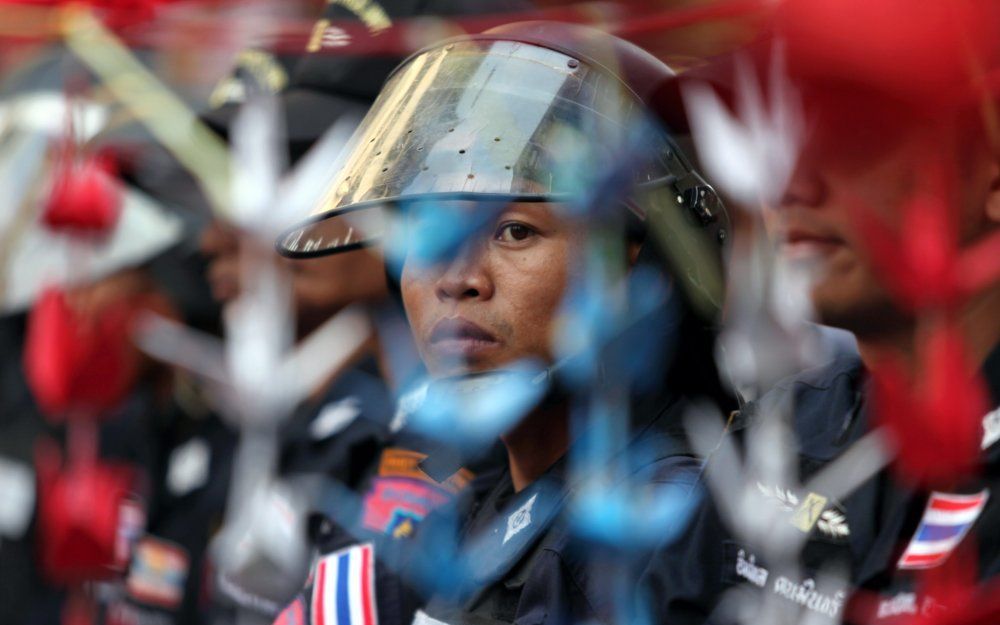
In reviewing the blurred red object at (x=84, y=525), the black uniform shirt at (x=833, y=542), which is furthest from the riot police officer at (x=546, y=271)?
the blurred red object at (x=84, y=525)

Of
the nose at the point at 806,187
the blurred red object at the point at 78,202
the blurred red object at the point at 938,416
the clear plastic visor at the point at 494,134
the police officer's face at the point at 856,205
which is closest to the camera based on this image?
the blurred red object at the point at 938,416

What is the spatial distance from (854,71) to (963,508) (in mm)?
624

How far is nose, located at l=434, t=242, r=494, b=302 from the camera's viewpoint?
237 centimetres

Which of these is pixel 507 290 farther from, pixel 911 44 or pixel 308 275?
pixel 308 275

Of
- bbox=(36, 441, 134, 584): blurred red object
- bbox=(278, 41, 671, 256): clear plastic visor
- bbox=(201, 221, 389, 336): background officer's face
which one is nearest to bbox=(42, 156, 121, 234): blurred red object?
bbox=(201, 221, 389, 336): background officer's face

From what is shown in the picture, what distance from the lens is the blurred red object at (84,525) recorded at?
148 inches

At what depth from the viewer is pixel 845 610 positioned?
240 centimetres

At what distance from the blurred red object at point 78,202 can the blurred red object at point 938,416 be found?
2193 mm

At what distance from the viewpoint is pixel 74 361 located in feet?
12.9

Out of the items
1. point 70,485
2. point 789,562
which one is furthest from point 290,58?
point 789,562

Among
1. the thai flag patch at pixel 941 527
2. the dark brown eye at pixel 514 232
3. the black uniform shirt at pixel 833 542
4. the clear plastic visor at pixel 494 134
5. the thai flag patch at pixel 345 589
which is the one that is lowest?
the thai flag patch at pixel 345 589

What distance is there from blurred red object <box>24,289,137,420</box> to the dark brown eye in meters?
1.79

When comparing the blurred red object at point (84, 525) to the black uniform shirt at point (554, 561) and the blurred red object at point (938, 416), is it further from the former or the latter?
the blurred red object at point (938, 416)

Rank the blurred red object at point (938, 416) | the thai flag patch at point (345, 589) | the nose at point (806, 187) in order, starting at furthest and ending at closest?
Result: the thai flag patch at point (345, 589)
the nose at point (806, 187)
the blurred red object at point (938, 416)
